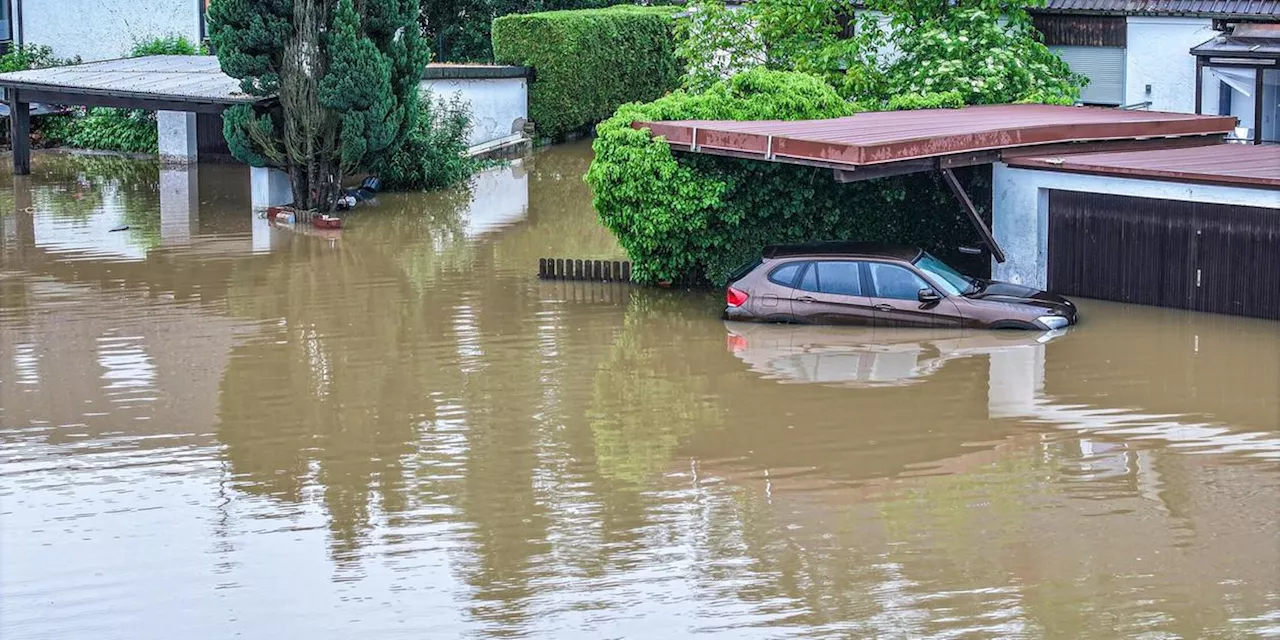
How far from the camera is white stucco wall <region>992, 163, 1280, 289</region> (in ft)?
71.6

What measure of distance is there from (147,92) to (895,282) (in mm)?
18409

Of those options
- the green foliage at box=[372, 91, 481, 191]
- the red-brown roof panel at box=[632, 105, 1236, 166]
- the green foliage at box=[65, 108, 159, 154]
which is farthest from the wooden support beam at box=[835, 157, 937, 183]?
the green foliage at box=[65, 108, 159, 154]

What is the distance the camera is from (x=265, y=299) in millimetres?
23234

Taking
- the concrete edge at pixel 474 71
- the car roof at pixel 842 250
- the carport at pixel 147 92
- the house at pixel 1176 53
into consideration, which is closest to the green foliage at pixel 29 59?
the carport at pixel 147 92

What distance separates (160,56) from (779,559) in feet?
103

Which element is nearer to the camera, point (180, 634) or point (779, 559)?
point (180, 634)

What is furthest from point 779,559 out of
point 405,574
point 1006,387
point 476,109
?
point 476,109

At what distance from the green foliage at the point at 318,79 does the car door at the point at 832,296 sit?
12.0 metres

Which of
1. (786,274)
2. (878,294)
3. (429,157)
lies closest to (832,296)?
(878,294)

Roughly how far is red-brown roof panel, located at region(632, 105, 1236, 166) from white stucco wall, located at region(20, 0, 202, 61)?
25212 millimetres

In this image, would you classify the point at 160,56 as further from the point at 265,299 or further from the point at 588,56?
the point at 265,299

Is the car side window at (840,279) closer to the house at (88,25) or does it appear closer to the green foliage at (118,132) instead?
the green foliage at (118,132)

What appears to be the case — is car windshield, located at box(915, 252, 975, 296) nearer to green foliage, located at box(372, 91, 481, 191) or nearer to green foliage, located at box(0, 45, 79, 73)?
green foliage, located at box(372, 91, 481, 191)

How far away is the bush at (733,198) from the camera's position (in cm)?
2255
